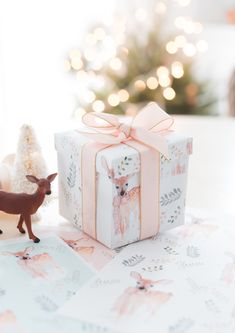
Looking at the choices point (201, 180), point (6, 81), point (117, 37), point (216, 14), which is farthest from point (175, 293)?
point (216, 14)

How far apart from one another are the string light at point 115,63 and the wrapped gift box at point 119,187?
7.33ft

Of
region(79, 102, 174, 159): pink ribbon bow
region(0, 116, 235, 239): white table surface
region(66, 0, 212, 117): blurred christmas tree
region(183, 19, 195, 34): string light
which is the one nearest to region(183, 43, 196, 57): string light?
region(66, 0, 212, 117): blurred christmas tree

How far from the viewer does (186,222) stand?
1.14m

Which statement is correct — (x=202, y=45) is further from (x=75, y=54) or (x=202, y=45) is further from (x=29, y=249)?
(x=29, y=249)

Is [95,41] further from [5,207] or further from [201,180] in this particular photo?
[5,207]

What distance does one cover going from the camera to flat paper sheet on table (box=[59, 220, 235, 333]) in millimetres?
804

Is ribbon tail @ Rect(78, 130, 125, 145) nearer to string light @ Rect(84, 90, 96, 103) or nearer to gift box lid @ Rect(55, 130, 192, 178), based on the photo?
gift box lid @ Rect(55, 130, 192, 178)

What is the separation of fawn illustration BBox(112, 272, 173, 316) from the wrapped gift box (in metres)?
0.13

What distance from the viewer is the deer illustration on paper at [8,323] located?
77cm

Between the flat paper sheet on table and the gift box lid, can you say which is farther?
the gift box lid

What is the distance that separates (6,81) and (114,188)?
2.25 metres

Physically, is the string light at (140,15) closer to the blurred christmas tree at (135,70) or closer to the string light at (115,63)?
the blurred christmas tree at (135,70)

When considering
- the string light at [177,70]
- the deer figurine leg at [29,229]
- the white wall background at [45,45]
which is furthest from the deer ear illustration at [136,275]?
the string light at [177,70]

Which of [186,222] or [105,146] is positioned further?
[186,222]
